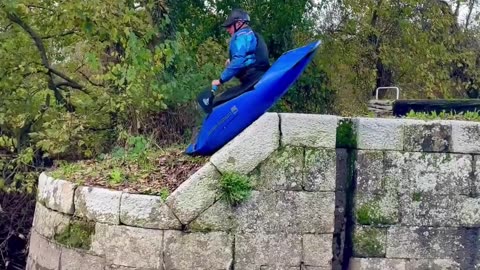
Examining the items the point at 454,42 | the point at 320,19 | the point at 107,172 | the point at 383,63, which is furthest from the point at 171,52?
the point at 454,42

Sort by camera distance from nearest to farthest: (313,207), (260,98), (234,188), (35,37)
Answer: (234,188), (313,207), (260,98), (35,37)

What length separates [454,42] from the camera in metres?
17.9

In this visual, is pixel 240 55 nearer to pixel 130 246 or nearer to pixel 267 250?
pixel 267 250

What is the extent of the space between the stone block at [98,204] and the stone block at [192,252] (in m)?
0.46

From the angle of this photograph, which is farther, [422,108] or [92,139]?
[92,139]

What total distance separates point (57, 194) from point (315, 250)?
2207 mm

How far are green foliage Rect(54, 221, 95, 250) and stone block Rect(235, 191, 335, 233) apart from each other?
1.21 meters

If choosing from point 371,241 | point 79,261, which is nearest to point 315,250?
point 371,241

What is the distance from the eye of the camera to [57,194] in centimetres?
560

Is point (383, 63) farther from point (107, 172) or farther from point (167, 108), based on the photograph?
point (107, 172)

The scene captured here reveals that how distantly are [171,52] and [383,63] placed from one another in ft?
32.8

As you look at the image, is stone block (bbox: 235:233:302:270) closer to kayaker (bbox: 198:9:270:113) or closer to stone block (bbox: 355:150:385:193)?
stone block (bbox: 355:150:385:193)

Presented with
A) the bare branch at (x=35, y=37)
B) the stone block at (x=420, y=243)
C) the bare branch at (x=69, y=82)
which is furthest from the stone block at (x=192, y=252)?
the bare branch at (x=69, y=82)

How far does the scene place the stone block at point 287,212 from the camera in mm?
5012
